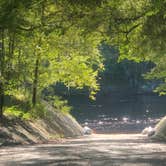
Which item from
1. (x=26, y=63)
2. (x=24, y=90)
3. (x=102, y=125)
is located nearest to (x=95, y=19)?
(x=26, y=63)

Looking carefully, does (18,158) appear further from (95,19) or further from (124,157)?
(95,19)

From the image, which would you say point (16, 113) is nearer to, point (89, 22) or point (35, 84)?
point (35, 84)

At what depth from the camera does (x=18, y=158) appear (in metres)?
14.8

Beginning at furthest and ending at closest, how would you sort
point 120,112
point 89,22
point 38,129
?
point 120,112
point 38,129
point 89,22

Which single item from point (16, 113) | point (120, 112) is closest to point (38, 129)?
point (16, 113)

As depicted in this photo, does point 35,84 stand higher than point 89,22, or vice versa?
point 89,22

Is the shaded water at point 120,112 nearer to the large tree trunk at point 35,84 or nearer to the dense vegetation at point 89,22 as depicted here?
the large tree trunk at point 35,84

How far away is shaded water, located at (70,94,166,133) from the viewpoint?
6731 cm

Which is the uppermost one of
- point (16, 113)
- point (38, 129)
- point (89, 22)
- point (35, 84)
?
point (89, 22)

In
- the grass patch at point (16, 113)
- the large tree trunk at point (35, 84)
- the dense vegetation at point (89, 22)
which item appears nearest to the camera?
the dense vegetation at point (89, 22)

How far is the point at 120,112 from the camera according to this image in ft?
271

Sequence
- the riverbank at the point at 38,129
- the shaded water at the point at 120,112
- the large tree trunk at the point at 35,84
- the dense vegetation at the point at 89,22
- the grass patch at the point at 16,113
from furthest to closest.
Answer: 1. the shaded water at the point at 120,112
2. the large tree trunk at the point at 35,84
3. the grass patch at the point at 16,113
4. the riverbank at the point at 38,129
5. the dense vegetation at the point at 89,22

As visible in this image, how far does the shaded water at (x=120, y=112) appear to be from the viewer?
67312 millimetres

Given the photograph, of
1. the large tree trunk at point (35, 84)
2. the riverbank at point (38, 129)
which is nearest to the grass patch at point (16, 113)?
the riverbank at point (38, 129)
